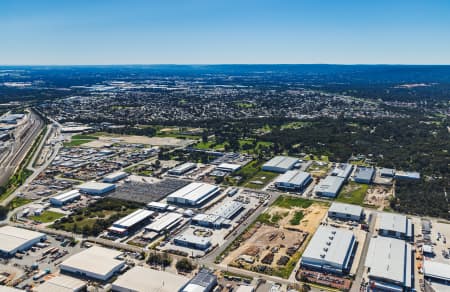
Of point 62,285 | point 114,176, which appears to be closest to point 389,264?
point 62,285

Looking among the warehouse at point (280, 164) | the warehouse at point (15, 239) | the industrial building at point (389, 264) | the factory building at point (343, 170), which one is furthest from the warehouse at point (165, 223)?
the factory building at point (343, 170)

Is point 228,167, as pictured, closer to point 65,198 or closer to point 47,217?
point 65,198

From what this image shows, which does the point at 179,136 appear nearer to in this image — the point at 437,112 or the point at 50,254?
the point at 50,254

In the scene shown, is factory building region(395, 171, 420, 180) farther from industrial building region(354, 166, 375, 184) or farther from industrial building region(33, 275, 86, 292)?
industrial building region(33, 275, 86, 292)

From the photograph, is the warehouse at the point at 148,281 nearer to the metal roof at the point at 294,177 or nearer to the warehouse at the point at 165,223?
the warehouse at the point at 165,223

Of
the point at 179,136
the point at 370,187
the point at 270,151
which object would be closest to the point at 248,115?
the point at 179,136

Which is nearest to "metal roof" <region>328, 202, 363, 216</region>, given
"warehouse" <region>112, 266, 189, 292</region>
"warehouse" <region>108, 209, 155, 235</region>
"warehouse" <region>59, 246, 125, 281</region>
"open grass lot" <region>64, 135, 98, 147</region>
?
"warehouse" <region>108, 209, 155, 235</region>

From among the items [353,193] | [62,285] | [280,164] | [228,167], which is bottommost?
[353,193]
